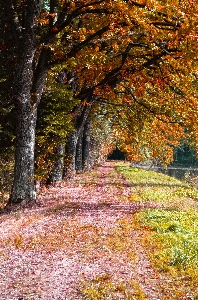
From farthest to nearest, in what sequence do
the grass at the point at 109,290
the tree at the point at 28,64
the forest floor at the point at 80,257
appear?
the tree at the point at 28,64, the forest floor at the point at 80,257, the grass at the point at 109,290

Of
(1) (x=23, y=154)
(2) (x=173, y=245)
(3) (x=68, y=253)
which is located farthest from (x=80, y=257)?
(1) (x=23, y=154)

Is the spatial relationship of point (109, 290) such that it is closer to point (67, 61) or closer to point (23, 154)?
point (23, 154)

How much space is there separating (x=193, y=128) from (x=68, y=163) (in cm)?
963

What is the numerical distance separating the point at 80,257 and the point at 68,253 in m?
0.45

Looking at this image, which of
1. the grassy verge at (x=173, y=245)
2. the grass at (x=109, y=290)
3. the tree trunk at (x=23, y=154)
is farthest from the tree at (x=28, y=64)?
the grass at (x=109, y=290)

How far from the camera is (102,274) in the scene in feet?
26.3

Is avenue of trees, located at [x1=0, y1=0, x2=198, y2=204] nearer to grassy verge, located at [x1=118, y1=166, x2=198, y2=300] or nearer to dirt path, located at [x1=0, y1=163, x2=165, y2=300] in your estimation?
dirt path, located at [x1=0, y1=163, x2=165, y2=300]

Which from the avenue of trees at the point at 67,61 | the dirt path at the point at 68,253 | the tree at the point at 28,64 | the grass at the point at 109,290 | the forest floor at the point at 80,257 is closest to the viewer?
the grass at the point at 109,290

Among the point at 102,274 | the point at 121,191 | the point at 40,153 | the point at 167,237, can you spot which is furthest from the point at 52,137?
the point at 102,274

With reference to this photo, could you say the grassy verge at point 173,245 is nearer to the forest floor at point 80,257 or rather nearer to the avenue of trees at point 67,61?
the forest floor at point 80,257

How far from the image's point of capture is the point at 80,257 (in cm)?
921

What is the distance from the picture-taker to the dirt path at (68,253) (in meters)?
7.52

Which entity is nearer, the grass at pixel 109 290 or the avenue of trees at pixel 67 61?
the grass at pixel 109 290

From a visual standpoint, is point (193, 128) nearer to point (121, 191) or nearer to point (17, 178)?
point (121, 191)
